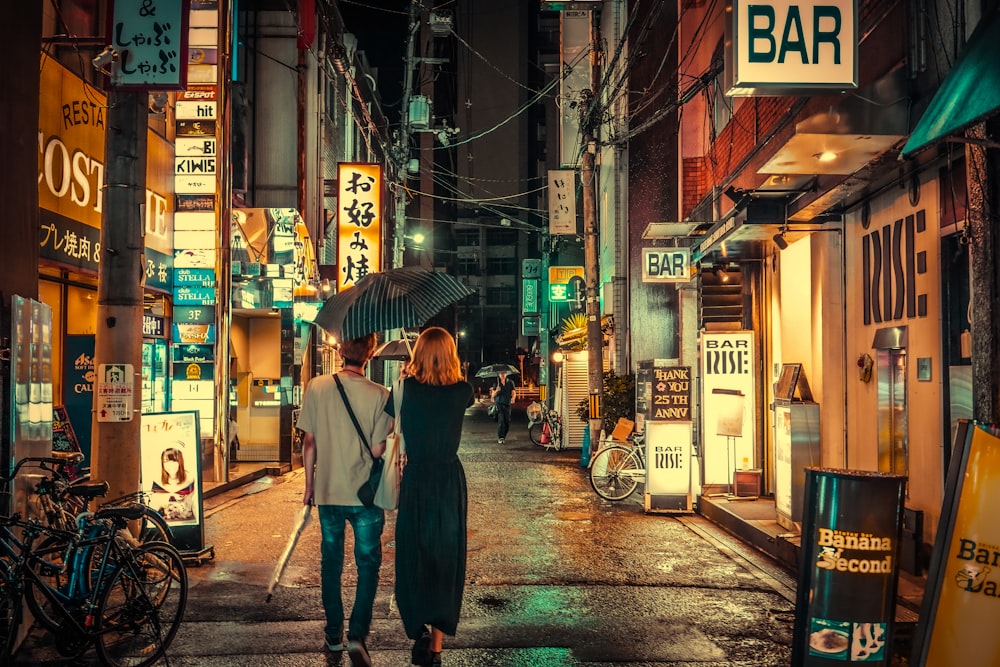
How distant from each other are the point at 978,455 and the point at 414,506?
324cm

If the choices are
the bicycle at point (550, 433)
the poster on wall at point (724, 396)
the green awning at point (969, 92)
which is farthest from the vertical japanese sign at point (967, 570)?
the bicycle at point (550, 433)

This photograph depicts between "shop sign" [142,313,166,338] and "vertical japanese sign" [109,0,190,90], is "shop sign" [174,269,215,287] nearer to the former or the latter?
"shop sign" [142,313,166,338]

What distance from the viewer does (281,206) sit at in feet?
78.7

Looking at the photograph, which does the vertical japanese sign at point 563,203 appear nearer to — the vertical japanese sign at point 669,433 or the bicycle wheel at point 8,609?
the vertical japanese sign at point 669,433

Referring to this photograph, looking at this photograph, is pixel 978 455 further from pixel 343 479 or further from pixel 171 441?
pixel 171 441

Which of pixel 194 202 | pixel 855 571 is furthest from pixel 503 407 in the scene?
pixel 855 571

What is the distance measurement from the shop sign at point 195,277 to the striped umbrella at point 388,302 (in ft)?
31.0

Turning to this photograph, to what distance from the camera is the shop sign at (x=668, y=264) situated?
16234mm

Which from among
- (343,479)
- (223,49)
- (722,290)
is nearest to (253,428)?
(223,49)

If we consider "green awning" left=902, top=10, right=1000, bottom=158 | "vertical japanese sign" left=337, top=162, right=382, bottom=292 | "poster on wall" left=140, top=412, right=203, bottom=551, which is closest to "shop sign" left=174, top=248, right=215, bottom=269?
"vertical japanese sign" left=337, top=162, right=382, bottom=292

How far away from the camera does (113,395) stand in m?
8.41

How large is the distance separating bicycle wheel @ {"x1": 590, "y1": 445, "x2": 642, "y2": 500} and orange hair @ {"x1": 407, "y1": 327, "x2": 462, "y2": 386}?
9047mm

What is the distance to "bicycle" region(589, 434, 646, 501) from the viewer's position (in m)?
14.8

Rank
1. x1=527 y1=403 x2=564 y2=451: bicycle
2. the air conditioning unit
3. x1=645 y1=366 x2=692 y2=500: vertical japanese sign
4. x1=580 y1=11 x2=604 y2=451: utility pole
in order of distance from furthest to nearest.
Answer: the air conditioning unit → x1=527 y1=403 x2=564 y2=451: bicycle → x1=580 y1=11 x2=604 y2=451: utility pole → x1=645 y1=366 x2=692 y2=500: vertical japanese sign
